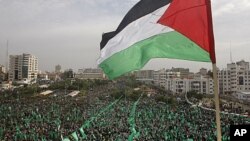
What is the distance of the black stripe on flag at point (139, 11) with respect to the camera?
3.62 metres

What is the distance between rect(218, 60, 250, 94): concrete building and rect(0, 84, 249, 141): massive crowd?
23.1 m

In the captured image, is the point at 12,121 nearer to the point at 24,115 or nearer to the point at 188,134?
the point at 24,115

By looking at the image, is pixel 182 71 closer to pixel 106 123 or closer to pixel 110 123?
pixel 110 123

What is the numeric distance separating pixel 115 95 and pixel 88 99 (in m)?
3.88

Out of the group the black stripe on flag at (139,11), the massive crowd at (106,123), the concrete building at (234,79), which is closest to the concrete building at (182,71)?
the concrete building at (234,79)

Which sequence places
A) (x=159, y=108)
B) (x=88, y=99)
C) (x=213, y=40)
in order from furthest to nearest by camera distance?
(x=88, y=99) < (x=159, y=108) < (x=213, y=40)

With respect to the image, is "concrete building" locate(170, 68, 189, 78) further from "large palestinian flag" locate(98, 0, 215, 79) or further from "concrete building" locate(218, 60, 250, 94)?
"large palestinian flag" locate(98, 0, 215, 79)

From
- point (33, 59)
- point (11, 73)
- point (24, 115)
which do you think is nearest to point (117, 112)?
point (24, 115)

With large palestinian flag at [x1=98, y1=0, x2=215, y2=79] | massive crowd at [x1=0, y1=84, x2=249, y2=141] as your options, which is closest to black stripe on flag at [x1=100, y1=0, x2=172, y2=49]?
large palestinian flag at [x1=98, y1=0, x2=215, y2=79]

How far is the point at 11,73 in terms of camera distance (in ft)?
309

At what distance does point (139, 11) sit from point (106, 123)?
21304mm

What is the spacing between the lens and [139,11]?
372cm

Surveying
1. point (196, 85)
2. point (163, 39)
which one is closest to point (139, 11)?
point (163, 39)

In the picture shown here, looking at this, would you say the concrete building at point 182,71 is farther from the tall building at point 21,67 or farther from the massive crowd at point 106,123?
the massive crowd at point 106,123
